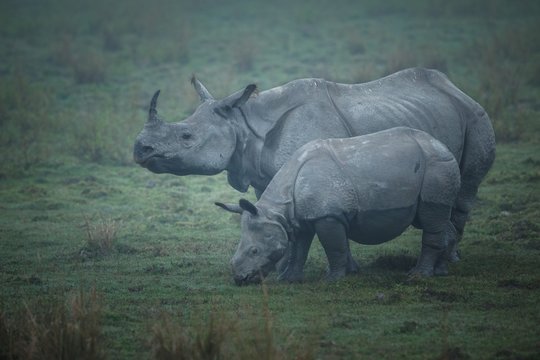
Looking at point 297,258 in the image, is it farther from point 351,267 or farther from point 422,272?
point 422,272

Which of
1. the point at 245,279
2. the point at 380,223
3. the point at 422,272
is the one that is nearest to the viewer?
the point at 245,279

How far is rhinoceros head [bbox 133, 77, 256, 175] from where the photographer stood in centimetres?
891

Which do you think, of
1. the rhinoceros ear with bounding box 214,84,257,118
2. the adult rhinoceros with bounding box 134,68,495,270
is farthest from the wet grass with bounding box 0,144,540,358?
the rhinoceros ear with bounding box 214,84,257,118

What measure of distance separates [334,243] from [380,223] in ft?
1.53

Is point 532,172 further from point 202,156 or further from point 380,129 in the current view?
point 202,156

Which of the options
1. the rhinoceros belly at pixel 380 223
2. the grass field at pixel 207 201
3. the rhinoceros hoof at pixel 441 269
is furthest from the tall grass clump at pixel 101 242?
the rhinoceros hoof at pixel 441 269

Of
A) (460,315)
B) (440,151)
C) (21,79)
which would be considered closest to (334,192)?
(440,151)

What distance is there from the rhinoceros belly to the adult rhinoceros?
1061mm

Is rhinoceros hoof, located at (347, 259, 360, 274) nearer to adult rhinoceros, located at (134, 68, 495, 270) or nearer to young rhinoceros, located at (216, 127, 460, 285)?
young rhinoceros, located at (216, 127, 460, 285)

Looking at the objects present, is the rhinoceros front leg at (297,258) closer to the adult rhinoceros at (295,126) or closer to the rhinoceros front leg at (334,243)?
the rhinoceros front leg at (334,243)

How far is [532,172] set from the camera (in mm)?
13242

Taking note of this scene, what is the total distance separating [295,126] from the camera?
916cm

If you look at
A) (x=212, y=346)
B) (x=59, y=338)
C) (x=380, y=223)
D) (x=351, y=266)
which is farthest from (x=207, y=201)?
(x=212, y=346)

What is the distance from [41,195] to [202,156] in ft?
17.2
